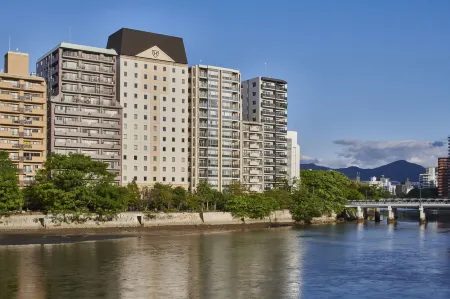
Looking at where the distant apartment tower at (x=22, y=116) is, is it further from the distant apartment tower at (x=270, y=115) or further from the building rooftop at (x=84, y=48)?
the distant apartment tower at (x=270, y=115)

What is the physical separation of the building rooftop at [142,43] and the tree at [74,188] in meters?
37.1

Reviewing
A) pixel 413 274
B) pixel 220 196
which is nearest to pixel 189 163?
pixel 220 196

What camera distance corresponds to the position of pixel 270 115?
6171 inches

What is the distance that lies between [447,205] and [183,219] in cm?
6205

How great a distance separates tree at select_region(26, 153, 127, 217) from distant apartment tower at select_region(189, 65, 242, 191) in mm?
40558

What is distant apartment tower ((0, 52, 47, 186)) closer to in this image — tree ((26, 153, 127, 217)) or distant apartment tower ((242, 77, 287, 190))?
tree ((26, 153, 127, 217))

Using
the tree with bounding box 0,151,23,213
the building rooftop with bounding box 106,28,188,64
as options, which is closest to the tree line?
the tree with bounding box 0,151,23,213

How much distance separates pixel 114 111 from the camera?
12162cm

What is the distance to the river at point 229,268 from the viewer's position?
146 feet

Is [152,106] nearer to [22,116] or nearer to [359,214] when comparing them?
[22,116]

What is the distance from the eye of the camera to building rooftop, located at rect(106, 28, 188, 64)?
12600 centimetres

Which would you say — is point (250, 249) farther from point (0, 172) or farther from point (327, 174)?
point (327, 174)

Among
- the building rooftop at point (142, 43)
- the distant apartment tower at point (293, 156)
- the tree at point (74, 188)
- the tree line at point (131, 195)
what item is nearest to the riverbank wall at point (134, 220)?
the tree line at point (131, 195)

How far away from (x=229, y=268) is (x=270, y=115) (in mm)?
103010
